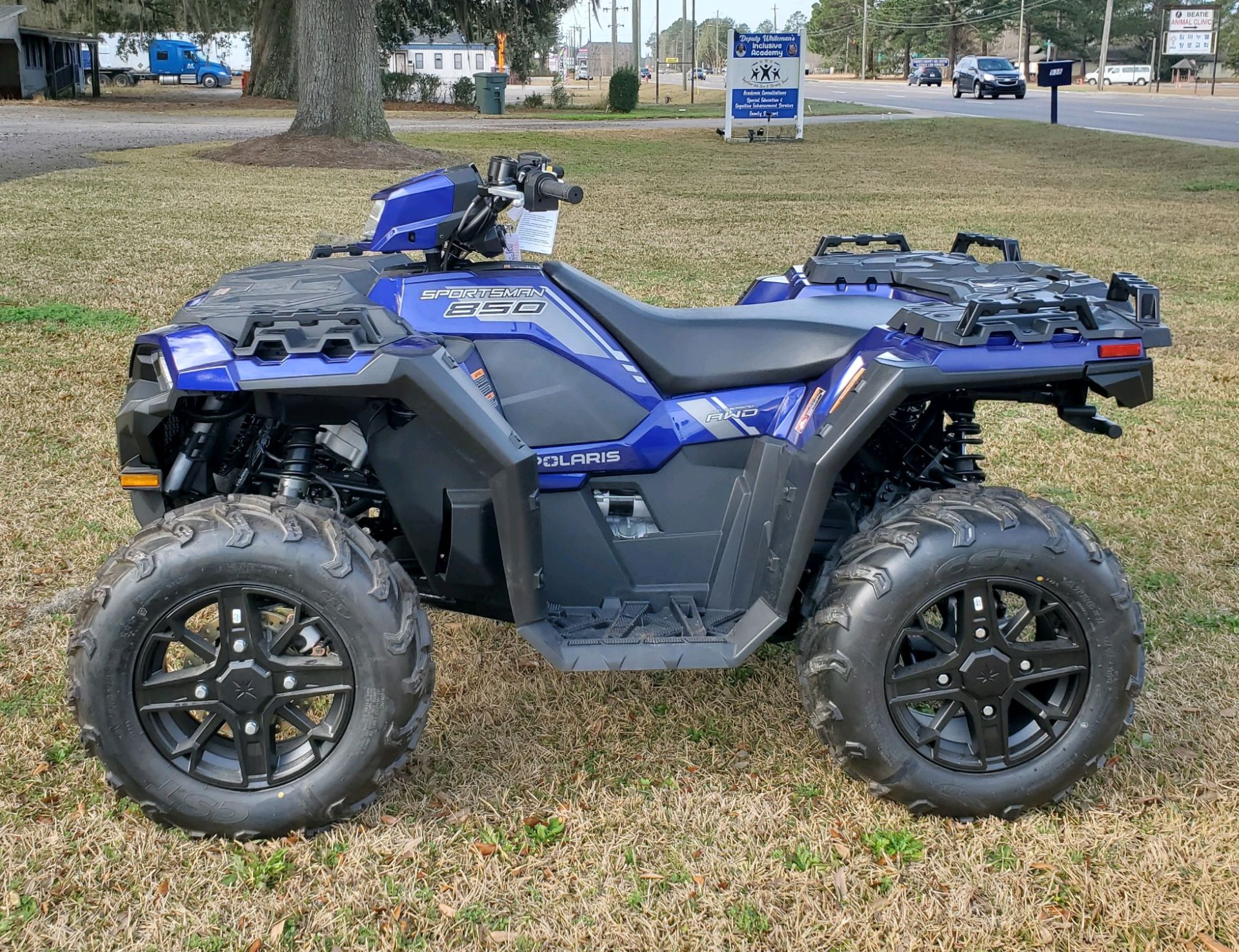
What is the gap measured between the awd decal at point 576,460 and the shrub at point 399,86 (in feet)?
129

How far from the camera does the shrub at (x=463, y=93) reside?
128ft

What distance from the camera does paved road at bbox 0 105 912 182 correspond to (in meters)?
18.7

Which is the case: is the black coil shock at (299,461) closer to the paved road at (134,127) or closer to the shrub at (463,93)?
the paved road at (134,127)

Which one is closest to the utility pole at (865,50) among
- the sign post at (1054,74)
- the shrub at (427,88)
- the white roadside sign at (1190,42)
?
the white roadside sign at (1190,42)

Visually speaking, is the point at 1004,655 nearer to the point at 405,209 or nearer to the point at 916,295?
the point at 916,295

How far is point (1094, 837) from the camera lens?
290cm

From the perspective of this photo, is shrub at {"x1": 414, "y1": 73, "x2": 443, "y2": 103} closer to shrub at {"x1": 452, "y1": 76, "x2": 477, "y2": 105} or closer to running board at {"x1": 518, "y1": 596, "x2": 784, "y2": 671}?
shrub at {"x1": 452, "y1": 76, "x2": 477, "y2": 105}

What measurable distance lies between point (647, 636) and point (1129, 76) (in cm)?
7003

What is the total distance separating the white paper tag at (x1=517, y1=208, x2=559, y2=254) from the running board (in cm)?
101

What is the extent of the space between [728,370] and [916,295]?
2.29 ft

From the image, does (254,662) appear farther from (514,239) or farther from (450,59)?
A: (450,59)

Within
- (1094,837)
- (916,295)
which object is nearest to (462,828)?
(1094,837)

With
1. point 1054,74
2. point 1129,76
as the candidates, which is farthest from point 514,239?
point 1129,76

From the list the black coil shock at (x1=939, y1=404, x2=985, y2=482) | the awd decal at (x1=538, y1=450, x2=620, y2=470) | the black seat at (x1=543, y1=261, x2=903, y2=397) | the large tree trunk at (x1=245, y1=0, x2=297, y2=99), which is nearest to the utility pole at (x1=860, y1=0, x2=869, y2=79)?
the large tree trunk at (x1=245, y1=0, x2=297, y2=99)
